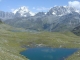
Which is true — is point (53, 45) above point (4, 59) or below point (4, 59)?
below

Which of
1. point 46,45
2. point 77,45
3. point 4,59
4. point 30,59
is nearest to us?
point 4,59

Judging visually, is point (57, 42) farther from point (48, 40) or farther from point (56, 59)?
point (56, 59)

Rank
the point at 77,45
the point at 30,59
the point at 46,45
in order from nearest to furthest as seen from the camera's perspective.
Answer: the point at 30,59, the point at 46,45, the point at 77,45

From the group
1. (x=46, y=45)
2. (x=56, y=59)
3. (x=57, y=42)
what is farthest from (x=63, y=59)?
(x=57, y=42)

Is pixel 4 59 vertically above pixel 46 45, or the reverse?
pixel 4 59

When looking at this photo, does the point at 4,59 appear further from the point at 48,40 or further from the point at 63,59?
the point at 48,40

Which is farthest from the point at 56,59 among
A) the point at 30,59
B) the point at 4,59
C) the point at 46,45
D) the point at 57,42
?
the point at 57,42

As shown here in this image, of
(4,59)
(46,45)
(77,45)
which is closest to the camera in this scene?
(4,59)

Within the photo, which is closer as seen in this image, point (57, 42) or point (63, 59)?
point (63, 59)

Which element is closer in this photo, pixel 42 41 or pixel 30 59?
pixel 30 59
